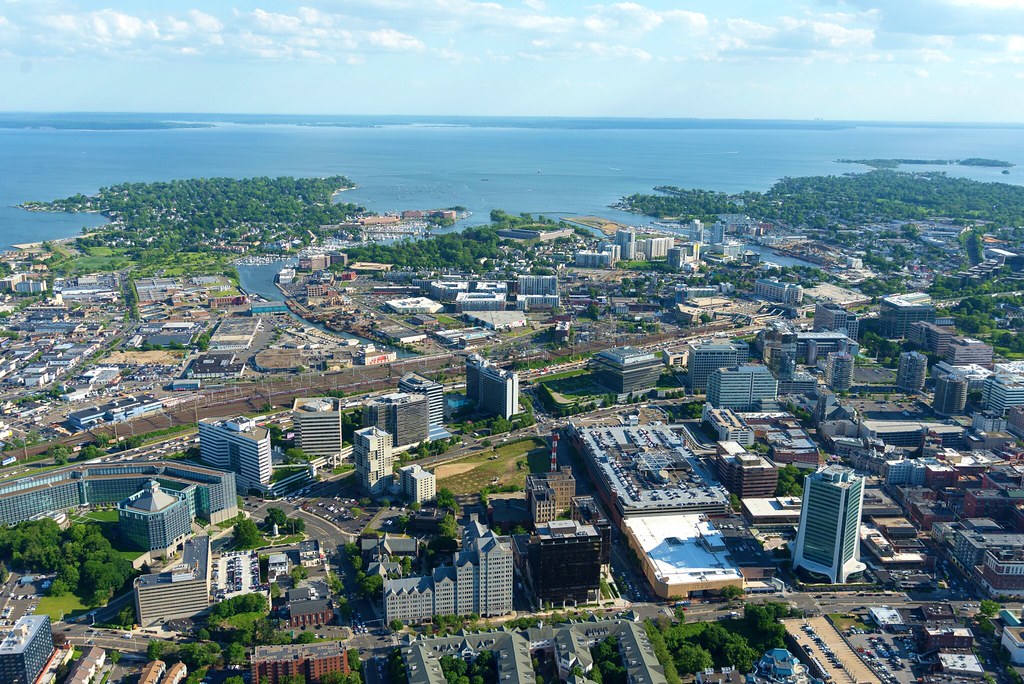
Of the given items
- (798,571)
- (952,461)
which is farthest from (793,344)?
(798,571)

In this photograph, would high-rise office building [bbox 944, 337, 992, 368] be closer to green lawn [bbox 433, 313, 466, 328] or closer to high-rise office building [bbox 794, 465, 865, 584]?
high-rise office building [bbox 794, 465, 865, 584]

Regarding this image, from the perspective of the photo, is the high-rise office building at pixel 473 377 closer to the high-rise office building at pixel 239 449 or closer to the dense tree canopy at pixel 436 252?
the high-rise office building at pixel 239 449

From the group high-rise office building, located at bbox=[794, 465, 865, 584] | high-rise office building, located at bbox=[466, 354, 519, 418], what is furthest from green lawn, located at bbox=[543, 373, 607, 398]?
high-rise office building, located at bbox=[794, 465, 865, 584]

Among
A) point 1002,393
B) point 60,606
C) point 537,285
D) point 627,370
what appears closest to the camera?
point 60,606

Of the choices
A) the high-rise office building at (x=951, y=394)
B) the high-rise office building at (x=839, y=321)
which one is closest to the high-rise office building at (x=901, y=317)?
the high-rise office building at (x=839, y=321)

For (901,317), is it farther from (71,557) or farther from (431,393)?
(71,557)

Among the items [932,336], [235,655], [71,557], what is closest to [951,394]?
[932,336]

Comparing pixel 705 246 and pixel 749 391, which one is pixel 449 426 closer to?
pixel 749 391
